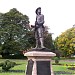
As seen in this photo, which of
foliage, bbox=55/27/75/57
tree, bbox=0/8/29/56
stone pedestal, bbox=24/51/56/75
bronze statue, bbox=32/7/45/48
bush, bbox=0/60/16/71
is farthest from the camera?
foliage, bbox=55/27/75/57

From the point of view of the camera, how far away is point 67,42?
57.0 metres

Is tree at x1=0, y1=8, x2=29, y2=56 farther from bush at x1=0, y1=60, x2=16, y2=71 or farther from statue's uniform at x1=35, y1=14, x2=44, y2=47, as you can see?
statue's uniform at x1=35, y1=14, x2=44, y2=47

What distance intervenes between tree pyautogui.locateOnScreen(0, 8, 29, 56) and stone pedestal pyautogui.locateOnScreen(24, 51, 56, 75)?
1436 inches

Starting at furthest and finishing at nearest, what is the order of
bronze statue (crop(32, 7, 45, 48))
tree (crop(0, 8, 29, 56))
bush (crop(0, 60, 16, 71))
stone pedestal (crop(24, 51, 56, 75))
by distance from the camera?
1. tree (crop(0, 8, 29, 56))
2. bush (crop(0, 60, 16, 71))
3. bronze statue (crop(32, 7, 45, 48))
4. stone pedestal (crop(24, 51, 56, 75))

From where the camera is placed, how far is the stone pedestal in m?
13.3

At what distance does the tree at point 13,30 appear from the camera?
50.8 metres

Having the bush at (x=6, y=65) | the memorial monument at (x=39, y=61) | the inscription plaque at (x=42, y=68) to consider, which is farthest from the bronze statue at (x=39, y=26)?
the bush at (x=6, y=65)

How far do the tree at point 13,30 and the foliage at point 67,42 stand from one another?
8.57m

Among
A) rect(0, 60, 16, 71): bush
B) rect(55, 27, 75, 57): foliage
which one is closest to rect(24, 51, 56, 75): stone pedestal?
rect(0, 60, 16, 71): bush

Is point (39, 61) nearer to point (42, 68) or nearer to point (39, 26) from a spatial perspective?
point (42, 68)

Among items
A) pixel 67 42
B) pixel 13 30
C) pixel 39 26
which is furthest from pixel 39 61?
pixel 67 42

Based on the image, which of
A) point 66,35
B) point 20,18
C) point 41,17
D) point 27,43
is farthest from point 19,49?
point 41,17

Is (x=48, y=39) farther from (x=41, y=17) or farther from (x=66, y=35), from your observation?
(x=41, y=17)

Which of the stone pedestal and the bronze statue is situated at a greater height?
the bronze statue
